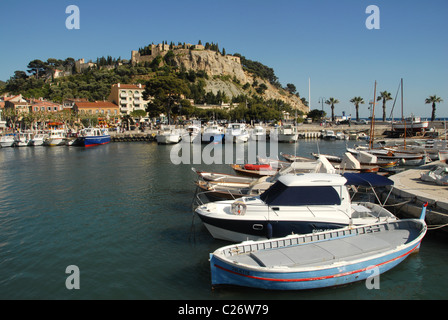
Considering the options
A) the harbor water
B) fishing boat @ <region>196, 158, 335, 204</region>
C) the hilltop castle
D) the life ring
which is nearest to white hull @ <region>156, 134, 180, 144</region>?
the harbor water

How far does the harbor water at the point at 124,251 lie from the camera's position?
39.1ft

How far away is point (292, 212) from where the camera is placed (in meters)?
14.5

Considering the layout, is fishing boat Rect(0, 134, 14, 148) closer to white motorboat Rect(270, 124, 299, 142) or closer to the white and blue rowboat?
white motorboat Rect(270, 124, 299, 142)

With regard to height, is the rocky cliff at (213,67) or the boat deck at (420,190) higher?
the rocky cliff at (213,67)

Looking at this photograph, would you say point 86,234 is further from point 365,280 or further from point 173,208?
point 365,280

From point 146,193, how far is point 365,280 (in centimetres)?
1860

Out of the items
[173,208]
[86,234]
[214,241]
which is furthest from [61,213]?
[214,241]

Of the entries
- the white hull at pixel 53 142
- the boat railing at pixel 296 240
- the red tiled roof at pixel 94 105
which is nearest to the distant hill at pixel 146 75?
the red tiled roof at pixel 94 105

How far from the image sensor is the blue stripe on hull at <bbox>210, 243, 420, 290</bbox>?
10.8 meters

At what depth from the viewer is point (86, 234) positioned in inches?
700

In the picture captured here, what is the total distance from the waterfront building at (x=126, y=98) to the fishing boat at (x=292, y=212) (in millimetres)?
110132

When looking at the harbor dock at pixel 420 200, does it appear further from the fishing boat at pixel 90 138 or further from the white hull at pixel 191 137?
the fishing boat at pixel 90 138

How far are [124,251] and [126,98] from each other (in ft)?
363

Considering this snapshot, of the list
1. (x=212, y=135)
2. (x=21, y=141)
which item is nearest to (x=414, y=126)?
(x=212, y=135)
